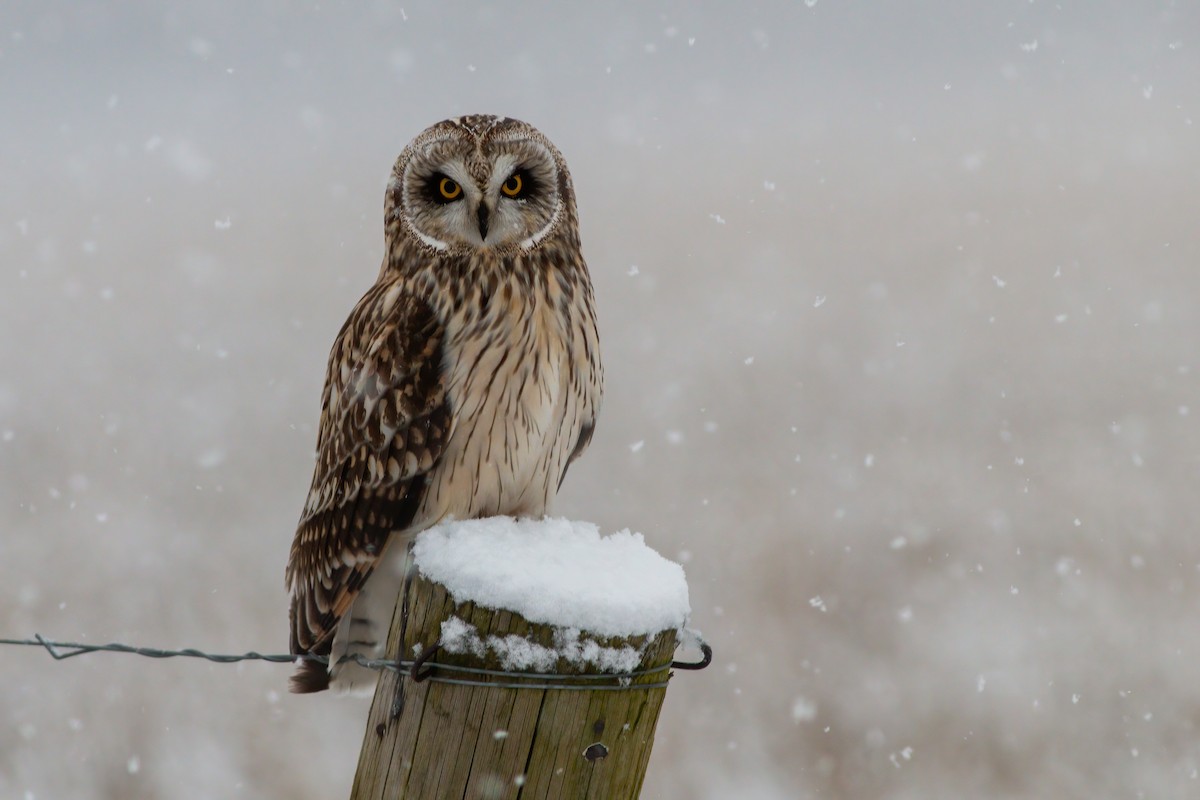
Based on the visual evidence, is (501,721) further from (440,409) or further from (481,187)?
(481,187)

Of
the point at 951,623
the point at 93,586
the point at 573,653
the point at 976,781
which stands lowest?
the point at 93,586

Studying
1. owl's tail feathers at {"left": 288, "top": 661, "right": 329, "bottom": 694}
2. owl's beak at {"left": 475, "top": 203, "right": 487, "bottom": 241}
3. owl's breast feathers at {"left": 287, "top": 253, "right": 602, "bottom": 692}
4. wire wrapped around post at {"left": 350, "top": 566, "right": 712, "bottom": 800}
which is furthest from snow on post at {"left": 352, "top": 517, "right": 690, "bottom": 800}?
owl's beak at {"left": 475, "top": 203, "right": 487, "bottom": 241}

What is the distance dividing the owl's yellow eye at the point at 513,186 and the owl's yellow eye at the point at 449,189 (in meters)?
0.12

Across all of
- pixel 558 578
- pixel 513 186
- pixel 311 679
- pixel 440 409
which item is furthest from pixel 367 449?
pixel 558 578

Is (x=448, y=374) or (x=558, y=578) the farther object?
(x=448, y=374)

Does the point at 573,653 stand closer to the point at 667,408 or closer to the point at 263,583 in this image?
the point at 263,583

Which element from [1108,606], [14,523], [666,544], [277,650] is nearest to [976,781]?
[1108,606]

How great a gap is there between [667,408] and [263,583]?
4.45 m

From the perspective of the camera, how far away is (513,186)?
2902mm

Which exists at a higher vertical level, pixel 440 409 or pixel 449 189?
pixel 449 189

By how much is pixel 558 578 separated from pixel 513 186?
1252mm

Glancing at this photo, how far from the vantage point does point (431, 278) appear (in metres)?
2.96

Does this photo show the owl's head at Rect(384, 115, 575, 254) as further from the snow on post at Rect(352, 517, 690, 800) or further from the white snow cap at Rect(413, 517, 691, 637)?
the snow on post at Rect(352, 517, 690, 800)

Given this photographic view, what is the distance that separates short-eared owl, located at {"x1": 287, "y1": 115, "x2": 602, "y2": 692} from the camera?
2.84m
